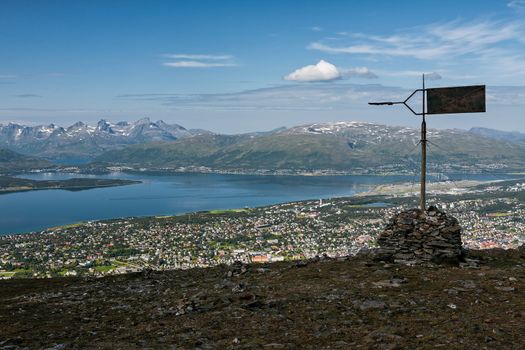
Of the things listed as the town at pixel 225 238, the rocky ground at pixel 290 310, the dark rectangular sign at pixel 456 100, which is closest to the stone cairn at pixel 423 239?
the rocky ground at pixel 290 310

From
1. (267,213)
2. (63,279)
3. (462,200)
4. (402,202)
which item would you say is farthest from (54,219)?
(63,279)

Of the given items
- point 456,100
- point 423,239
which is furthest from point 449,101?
point 423,239

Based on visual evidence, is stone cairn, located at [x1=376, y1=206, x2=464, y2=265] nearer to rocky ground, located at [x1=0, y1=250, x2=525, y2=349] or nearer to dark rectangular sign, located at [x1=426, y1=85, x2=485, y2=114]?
rocky ground, located at [x1=0, y1=250, x2=525, y2=349]

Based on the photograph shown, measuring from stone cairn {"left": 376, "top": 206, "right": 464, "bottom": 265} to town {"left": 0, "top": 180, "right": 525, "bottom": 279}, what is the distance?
46.5 meters

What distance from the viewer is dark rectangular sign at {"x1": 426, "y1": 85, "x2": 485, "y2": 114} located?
20875mm

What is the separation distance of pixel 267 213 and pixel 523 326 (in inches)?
6966

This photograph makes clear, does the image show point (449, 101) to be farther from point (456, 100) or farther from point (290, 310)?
point (290, 310)

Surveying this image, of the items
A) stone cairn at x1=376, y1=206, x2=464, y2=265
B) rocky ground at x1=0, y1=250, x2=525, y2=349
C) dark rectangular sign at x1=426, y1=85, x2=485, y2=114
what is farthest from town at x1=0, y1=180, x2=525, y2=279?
dark rectangular sign at x1=426, y1=85, x2=485, y2=114

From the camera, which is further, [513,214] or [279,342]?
[513,214]

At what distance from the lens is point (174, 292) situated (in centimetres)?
1866

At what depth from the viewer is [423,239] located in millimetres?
20312

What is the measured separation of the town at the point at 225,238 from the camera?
296 feet

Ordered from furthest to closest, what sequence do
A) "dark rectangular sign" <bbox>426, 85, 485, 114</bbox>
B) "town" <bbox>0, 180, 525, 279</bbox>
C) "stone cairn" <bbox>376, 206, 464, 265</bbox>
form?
"town" <bbox>0, 180, 525, 279</bbox> → "dark rectangular sign" <bbox>426, 85, 485, 114</bbox> → "stone cairn" <bbox>376, 206, 464, 265</bbox>

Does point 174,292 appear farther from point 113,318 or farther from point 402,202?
point 402,202
